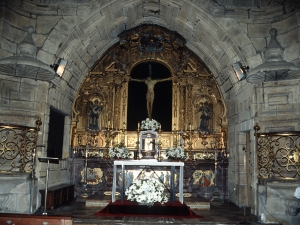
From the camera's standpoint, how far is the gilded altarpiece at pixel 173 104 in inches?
395

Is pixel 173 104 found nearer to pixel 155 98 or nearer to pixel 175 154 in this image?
pixel 155 98

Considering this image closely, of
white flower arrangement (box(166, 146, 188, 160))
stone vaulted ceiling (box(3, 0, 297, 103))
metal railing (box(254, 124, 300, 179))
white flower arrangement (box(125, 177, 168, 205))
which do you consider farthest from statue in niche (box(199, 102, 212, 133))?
white flower arrangement (box(125, 177, 168, 205))

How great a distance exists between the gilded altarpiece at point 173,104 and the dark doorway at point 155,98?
0.63 feet

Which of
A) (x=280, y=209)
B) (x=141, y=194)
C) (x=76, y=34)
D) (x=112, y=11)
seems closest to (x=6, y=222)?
(x=141, y=194)

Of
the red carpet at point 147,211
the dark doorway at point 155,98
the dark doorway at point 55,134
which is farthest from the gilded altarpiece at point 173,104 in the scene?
the red carpet at point 147,211

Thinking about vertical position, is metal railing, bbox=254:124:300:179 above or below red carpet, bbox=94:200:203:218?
above

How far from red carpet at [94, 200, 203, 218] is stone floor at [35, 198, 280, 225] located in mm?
282

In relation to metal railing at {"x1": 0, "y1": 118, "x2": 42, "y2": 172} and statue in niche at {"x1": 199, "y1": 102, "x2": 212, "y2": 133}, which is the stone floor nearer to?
metal railing at {"x1": 0, "y1": 118, "x2": 42, "y2": 172}

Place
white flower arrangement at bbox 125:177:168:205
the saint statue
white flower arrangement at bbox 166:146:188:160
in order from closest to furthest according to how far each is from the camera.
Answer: white flower arrangement at bbox 125:177:168:205 < white flower arrangement at bbox 166:146:188:160 < the saint statue

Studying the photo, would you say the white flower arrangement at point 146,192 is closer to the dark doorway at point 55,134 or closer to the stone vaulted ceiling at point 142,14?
the dark doorway at point 55,134

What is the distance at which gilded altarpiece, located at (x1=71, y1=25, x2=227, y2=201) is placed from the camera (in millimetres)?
10031

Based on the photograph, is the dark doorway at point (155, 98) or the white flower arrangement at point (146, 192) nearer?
the white flower arrangement at point (146, 192)

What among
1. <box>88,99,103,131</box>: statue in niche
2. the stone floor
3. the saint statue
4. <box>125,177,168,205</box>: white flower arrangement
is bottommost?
the stone floor

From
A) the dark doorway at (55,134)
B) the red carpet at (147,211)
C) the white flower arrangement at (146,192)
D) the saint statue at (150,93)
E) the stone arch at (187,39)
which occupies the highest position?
the stone arch at (187,39)
